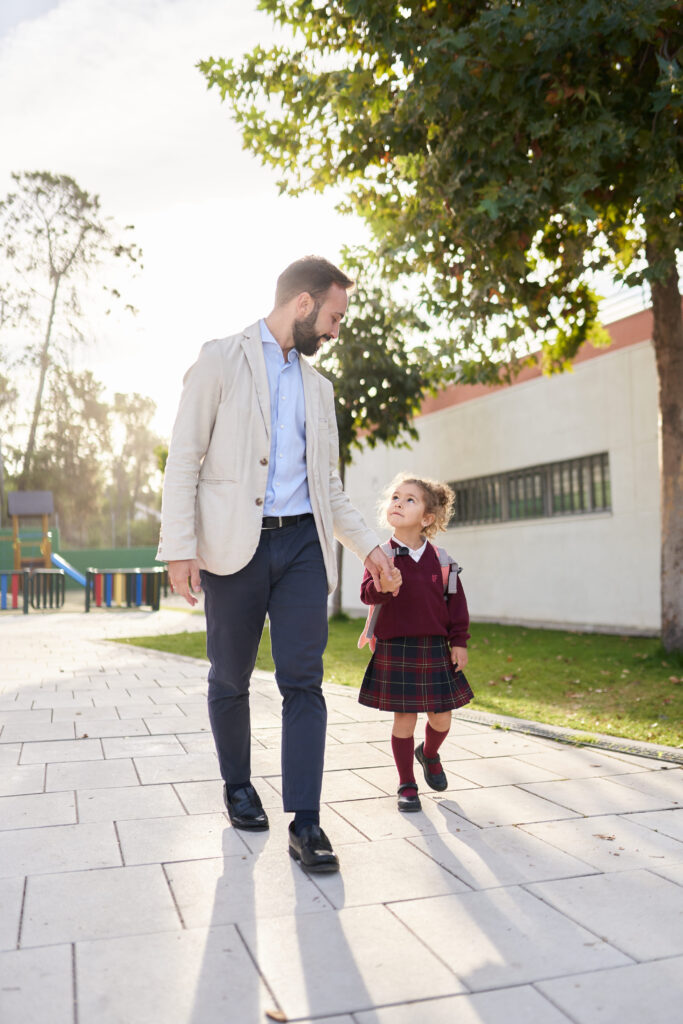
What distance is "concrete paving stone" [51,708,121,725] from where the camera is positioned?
6059 millimetres

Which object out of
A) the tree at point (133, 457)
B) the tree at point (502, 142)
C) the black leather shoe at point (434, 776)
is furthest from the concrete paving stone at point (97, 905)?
the tree at point (133, 457)

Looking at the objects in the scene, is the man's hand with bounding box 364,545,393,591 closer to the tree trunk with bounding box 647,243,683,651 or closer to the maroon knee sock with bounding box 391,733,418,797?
the maroon knee sock with bounding box 391,733,418,797

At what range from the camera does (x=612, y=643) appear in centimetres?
1179

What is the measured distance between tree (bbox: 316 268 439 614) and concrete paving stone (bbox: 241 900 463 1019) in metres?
13.0


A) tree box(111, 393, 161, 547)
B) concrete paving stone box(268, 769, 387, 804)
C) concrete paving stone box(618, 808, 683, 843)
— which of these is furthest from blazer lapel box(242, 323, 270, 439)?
tree box(111, 393, 161, 547)

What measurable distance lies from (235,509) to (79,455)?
4819cm

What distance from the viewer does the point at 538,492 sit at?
589 inches

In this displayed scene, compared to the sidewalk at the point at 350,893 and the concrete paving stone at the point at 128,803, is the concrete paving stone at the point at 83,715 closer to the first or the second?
the sidewalk at the point at 350,893

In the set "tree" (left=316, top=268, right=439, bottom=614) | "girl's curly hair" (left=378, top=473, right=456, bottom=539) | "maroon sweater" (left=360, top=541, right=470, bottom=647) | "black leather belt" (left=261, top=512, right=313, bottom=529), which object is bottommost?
"maroon sweater" (left=360, top=541, right=470, bottom=647)

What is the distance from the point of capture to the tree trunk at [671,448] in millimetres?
9477

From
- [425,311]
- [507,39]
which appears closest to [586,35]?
[507,39]

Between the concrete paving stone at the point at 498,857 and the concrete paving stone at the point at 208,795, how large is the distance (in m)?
0.86

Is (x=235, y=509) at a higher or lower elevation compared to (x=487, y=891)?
higher

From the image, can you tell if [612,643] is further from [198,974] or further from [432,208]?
[198,974]
